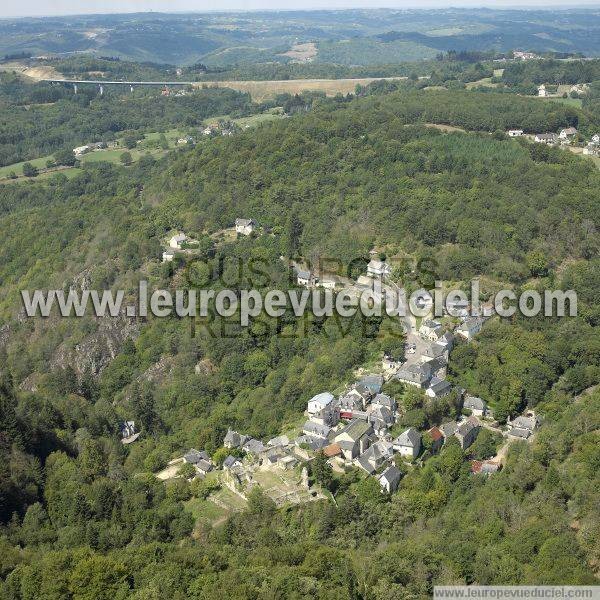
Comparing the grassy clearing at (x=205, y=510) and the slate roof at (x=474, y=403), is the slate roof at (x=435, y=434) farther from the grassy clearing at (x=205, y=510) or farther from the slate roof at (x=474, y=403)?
the grassy clearing at (x=205, y=510)

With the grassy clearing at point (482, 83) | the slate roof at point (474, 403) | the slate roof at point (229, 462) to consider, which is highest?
the grassy clearing at point (482, 83)

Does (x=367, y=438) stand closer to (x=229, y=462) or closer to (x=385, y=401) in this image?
(x=385, y=401)

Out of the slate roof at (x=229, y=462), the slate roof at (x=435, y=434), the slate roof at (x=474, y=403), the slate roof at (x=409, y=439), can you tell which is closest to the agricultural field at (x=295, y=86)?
the slate roof at (x=474, y=403)

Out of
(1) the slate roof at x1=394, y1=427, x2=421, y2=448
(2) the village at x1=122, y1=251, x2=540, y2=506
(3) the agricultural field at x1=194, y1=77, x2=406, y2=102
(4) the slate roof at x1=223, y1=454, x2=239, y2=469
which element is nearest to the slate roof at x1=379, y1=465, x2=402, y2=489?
(2) the village at x1=122, y1=251, x2=540, y2=506

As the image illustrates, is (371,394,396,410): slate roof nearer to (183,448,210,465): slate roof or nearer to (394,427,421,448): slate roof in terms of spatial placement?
(394,427,421,448): slate roof

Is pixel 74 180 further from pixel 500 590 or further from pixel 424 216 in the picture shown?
pixel 500 590

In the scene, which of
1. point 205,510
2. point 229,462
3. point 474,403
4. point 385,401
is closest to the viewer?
point 205,510

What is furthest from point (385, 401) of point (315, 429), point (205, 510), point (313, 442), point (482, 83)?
point (482, 83)

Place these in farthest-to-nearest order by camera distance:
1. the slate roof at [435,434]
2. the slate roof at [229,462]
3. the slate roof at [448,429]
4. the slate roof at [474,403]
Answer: the slate roof at [474,403] < the slate roof at [448,429] < the slate roof at [435,434] < the slate roof at [229,462]

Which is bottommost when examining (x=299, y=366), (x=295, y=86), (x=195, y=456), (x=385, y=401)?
(x=195, y=456)
